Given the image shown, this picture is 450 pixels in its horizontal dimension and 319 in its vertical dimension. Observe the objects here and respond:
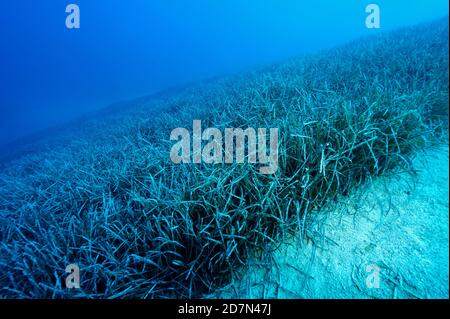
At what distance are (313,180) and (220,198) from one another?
26.2 inches

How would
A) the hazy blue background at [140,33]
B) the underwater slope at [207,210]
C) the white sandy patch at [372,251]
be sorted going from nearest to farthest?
the white sandy patch at [372,251]
the underwater slope at [207,210]
the hazy blue background at [140,33]

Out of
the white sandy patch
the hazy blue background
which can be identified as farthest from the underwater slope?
the hazy blue background

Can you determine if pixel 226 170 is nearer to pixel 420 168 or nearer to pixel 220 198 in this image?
pixel 220 198

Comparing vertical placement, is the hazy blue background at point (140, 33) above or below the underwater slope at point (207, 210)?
above

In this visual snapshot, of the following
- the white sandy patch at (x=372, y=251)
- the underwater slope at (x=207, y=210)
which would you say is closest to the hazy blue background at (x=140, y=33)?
the underwater slope at (x=207, y=210)

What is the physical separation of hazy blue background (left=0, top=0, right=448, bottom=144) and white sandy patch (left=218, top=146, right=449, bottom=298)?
87273 millimetres

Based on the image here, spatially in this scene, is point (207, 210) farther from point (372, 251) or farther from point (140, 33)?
point (140, 33)

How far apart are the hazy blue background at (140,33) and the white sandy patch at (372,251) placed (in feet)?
286

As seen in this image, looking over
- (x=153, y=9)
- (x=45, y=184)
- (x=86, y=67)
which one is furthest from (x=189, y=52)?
(x=45, y=184)

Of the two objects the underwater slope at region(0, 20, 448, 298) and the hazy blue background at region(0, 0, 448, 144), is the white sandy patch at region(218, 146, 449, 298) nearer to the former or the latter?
the underwater slope at region(0, 20, 448, 298)

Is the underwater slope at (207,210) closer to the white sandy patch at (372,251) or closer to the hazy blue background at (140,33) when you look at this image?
the white sandy patch at (372,251)

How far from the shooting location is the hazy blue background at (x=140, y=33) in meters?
94.6

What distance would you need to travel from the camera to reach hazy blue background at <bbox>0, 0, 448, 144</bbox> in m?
94.6

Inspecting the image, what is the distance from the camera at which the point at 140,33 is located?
140 meters
